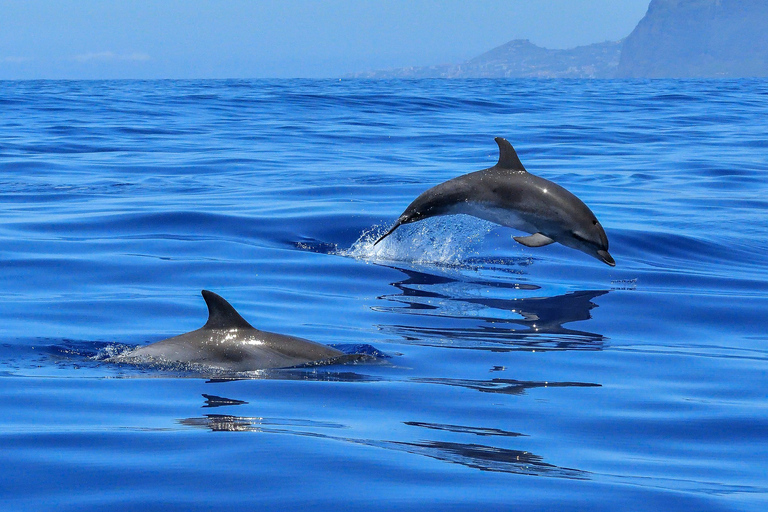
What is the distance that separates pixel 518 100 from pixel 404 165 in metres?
27.5

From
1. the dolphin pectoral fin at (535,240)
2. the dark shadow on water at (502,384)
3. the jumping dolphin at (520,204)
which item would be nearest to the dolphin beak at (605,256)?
the jumping dolphin at (520,204)

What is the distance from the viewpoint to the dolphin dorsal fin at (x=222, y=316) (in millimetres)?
6508

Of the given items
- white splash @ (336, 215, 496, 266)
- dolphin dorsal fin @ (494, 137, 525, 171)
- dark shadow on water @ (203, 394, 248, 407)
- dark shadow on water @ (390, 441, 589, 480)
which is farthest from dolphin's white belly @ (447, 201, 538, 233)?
dark shadow on water @ (390, 441, 589, 480)

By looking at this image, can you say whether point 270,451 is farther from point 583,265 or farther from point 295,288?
point 583,265

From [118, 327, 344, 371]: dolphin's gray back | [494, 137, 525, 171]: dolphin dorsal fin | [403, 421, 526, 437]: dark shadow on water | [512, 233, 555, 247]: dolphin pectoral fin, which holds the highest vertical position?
[494, 137, 525, 171]: dolphin dorsal fin

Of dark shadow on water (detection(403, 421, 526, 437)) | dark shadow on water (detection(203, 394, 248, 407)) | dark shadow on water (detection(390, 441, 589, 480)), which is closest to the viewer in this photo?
dark shadow on water (detection(390, 441, 589, 480))

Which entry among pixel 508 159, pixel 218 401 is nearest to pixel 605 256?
pixel 508 159

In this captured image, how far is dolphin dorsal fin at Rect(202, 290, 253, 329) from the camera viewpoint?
651 cm

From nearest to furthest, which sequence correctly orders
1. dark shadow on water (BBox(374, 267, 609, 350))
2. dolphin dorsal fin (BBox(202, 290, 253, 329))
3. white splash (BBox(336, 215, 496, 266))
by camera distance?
1. dolphin dorsal fin (BBox(202, 290, 253, 329))
2. dark shadow on water (BBox(374, 267, 609, 350))
3. white splash (BBox(336, 215, 496, 266))

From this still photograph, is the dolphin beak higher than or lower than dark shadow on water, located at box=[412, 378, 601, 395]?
higher

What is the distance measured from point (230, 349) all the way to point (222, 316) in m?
0.23

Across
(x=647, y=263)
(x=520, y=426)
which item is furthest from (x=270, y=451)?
(x=647, y=263)

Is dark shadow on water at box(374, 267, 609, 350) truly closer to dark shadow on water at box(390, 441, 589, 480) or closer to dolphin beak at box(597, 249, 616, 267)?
dolphin beak at box(597, 249, 616, 267)

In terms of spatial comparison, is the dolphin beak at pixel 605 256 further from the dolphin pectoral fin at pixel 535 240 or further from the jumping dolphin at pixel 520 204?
the dolphin pectoral fin at pixel 535 240
